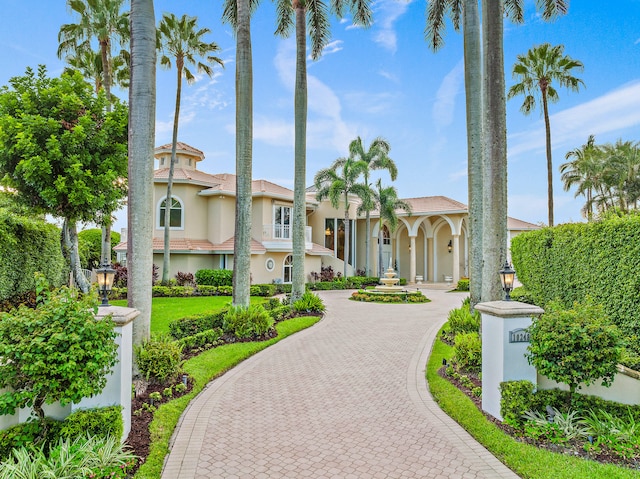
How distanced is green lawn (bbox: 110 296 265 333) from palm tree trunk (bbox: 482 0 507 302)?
831cm

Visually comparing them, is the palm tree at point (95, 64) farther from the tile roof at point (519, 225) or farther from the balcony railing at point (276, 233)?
the tile roof at point (519, 225)

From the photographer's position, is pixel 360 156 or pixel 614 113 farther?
pixel 360 156

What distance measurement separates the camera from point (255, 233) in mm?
27031

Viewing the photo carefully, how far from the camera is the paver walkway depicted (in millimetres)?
4480

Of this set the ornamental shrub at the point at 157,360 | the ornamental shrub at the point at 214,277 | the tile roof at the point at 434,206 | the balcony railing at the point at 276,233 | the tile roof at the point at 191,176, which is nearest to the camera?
the ornamental shrub at the point at 157,360

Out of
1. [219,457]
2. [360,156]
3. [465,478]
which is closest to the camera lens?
[465,478]

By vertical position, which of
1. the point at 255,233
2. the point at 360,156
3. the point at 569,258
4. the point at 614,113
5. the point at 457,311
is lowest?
the point at 457,311

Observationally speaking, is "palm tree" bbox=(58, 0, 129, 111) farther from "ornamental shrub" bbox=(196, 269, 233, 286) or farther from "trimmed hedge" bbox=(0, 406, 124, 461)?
"trimmed hedge" bbox=(0, 406, 124, 461)

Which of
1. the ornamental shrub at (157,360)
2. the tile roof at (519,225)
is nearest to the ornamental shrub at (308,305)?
the ornamental shrub at (157,360)

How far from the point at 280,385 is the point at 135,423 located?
9.04 ft

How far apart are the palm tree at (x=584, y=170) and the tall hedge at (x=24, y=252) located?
3620 cm

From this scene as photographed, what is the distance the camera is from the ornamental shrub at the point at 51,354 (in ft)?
12.4

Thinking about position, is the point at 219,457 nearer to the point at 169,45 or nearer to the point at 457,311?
the point at 457,311

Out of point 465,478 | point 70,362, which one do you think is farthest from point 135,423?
point 465,478
